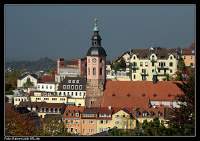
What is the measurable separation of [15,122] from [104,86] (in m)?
27.2

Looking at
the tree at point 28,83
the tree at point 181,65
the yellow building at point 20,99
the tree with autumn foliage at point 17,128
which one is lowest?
the tree with autumn foliage at point 17,128

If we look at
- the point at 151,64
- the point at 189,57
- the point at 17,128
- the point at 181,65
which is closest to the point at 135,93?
the point at 181,65

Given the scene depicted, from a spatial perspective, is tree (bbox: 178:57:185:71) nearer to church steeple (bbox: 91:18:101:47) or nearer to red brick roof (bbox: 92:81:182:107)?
red brick roof (bbox: 92:81:182:107)

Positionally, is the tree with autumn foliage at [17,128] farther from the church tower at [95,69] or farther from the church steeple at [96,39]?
the church steeple at [96,39]

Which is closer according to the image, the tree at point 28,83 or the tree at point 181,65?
the tree at point 181,65

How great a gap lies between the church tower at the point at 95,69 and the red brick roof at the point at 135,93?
1.05m

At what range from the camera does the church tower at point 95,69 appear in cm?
6525

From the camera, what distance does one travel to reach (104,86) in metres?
66.8

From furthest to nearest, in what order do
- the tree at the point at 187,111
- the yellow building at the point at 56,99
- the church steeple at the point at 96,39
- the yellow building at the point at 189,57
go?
1. the yellow building at the point at 189,57
2. the yellow building at the point at 56,99
3. the church steeple at the point at 96,39
4. the tree at the point at 187,111

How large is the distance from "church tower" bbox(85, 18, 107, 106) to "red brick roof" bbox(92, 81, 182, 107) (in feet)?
3.43

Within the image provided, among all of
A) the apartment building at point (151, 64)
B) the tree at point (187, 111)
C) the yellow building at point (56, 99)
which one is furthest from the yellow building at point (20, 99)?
the tree at point (187, 111)

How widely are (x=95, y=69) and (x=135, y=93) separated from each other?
21.0 ft
